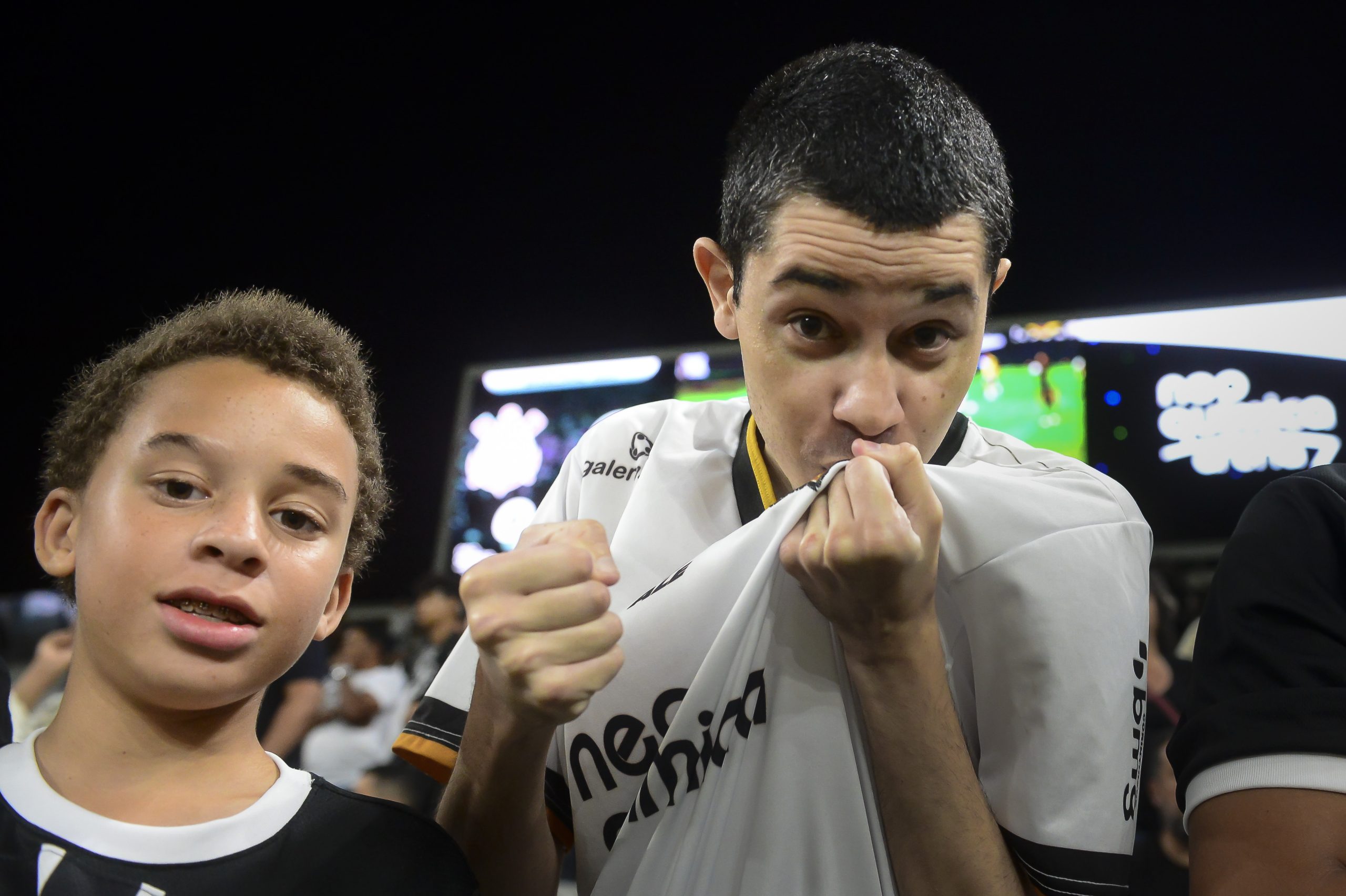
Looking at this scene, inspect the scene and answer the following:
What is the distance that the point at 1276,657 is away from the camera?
77cm

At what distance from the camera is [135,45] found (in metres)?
3.90

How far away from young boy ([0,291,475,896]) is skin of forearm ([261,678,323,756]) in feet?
6.96

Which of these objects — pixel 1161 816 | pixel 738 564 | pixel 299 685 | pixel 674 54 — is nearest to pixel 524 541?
pixel 738 564

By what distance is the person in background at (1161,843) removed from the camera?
2.02 metres

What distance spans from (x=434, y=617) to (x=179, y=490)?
2.82m

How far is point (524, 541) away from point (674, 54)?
3.38 metres

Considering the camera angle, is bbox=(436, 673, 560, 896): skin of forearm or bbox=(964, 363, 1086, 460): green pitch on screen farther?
bbox=(964, 363, 1086, 460): green pitch on screen

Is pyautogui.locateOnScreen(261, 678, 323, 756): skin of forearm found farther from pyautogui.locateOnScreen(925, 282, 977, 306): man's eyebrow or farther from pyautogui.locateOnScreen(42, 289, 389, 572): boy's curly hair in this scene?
pyautogui.locateOnScreen(925, 282, 977, 306): man's eyebrow

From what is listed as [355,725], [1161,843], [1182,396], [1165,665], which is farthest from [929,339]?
[1182,396]

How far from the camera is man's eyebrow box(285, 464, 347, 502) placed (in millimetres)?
826

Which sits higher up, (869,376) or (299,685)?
(869,376)

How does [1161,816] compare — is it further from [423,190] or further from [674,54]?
[423,190]

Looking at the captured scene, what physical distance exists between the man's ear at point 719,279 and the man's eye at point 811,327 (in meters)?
0.14

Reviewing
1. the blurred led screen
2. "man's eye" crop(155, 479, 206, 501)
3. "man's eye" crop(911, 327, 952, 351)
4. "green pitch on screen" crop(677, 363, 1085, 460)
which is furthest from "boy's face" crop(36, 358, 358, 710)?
"green pitch on screen" crop(677, 363, 1085, 460)
